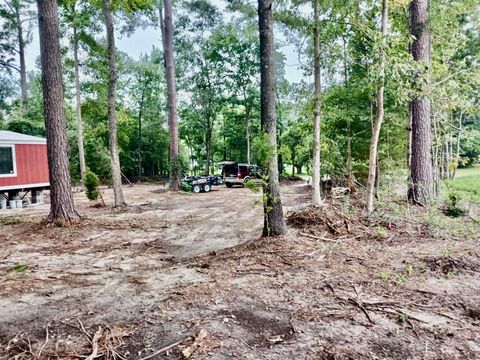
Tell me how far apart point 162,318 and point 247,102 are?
19.8 meters

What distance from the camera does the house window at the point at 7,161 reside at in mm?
11031

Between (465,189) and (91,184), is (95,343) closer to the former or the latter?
(91,184)

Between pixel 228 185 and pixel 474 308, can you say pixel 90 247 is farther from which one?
pixel 228 185

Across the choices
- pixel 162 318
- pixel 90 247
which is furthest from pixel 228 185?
pixel 162 318

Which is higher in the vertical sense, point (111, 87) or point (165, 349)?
point (111, 87)

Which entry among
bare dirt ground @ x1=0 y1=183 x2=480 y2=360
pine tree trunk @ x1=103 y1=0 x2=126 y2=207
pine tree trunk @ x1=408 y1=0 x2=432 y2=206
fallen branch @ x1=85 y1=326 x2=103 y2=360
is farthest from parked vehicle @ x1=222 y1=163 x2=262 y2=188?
fallen branch @ x1=85 y1=326 x2=103 y2=360

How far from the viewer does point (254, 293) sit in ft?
11.4

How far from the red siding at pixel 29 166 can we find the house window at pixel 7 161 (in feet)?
0.47

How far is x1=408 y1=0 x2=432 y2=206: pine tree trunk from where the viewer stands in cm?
752

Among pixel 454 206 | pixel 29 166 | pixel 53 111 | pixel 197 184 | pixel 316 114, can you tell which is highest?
pixel 53 111

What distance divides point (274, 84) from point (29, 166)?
1083 cm

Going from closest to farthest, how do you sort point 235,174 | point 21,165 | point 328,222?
1. point 328,222
2. point 21,165
3. point 235,174

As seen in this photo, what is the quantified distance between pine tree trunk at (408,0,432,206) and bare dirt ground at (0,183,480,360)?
5.20ft

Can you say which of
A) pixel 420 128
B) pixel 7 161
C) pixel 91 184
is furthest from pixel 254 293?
pixel 7 161
